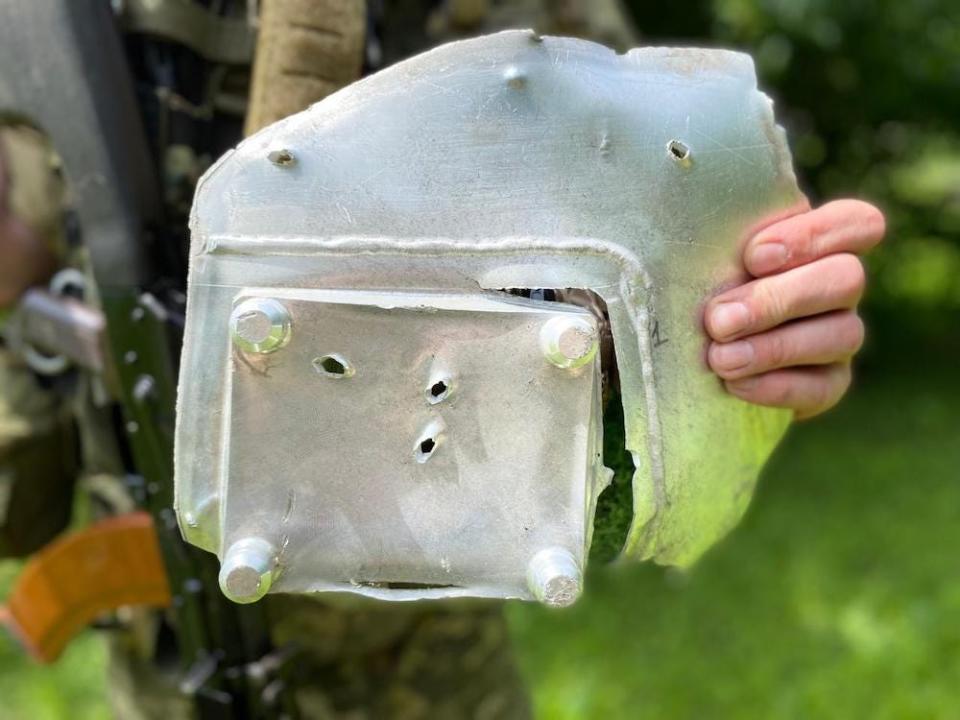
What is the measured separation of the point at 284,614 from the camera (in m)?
1.01

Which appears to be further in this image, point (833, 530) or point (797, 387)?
point (833, 530)

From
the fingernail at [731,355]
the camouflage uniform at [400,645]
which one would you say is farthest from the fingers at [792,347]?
the camouflage uniform at [400,645]

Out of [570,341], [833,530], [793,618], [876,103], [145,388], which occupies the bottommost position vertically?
[833,530]

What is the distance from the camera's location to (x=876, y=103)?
3.96m

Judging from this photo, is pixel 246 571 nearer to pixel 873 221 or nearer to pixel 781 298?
pixel 781 298

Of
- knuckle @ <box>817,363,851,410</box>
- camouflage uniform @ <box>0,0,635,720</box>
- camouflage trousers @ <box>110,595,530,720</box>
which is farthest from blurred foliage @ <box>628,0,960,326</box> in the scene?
knuckle @ <box>817,363,851,410</box>

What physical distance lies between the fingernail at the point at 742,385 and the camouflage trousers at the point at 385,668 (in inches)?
20.1

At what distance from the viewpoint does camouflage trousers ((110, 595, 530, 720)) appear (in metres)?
1.04

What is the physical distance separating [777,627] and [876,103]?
2.33 m

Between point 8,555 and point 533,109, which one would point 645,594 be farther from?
point 533,109

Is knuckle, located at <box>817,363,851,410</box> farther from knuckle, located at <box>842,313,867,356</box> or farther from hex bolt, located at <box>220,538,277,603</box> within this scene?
hex bolt, located at <box>220,538,277,603</box>

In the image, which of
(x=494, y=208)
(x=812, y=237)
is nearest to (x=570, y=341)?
(x=494, y=208)

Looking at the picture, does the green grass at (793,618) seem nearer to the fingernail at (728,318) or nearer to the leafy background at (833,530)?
the leafy background at (833,530)

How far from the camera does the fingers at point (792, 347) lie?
0.62 m
